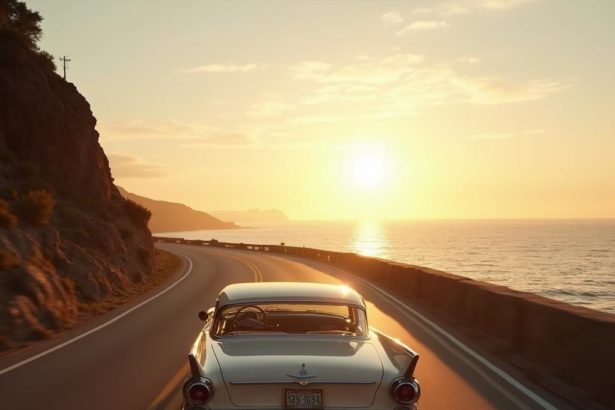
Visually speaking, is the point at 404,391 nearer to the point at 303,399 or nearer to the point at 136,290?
the point at 303,399

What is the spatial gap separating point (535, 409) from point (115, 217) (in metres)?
31.7

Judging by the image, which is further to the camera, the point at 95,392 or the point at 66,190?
the point at 66,190

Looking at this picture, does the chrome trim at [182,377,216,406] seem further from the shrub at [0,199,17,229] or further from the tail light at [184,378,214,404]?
the shrub at [0,199,17,229]

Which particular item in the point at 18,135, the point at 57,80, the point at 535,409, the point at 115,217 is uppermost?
the point at 57,80

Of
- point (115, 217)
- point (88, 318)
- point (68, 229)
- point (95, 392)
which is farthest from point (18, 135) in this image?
point (95, 392)

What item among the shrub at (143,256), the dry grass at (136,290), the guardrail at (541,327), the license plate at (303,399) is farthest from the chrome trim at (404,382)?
the shrub at (143,256)

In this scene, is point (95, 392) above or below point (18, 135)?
below

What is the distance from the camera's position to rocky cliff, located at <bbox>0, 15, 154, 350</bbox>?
51.7 ft

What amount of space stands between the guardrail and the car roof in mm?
3268

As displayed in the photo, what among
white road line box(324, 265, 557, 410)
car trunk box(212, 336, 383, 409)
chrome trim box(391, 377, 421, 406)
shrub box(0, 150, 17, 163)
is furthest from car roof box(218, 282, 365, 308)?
shrub box(0, 150, 17, 163)

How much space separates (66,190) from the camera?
3291 cm

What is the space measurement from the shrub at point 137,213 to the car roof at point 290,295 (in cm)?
3445

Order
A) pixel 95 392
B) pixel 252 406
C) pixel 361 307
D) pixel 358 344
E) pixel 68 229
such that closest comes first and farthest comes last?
1. pixel 252 406
2. pixel 358 344
3. pixel 361 307
4. pixel 95 392
5. pixel 68 229

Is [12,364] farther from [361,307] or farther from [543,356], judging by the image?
[543,356]
